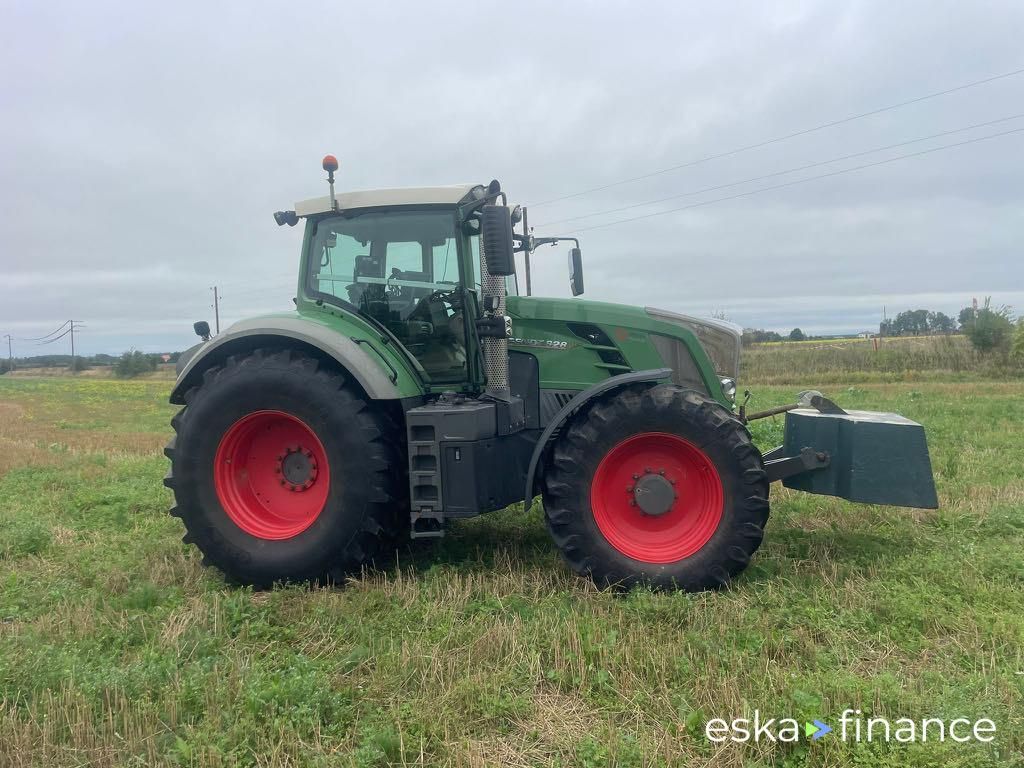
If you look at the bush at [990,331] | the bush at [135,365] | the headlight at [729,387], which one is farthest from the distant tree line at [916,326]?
the bush at [135,365]

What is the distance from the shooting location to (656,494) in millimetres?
3955

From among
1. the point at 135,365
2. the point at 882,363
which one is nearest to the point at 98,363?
Answer: the point at 135,365

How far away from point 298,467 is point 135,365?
54.3 metres

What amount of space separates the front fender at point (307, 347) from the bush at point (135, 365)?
2099 inches

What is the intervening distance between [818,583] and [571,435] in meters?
1.63

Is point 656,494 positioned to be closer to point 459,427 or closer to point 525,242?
point 459,427

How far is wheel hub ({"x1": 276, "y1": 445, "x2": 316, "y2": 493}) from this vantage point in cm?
427

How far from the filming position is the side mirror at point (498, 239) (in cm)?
383

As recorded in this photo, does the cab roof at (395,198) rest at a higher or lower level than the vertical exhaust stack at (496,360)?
higher

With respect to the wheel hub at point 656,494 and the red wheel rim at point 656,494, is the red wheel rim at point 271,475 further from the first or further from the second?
the wheel hub at point 656,494

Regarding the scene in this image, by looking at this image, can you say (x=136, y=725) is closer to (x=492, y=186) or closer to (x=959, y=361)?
(x=492, y=186)

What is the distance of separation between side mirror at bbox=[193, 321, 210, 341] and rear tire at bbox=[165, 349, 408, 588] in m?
0.57

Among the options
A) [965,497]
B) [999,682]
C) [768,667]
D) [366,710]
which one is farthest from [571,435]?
[965,497]

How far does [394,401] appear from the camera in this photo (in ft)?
14.1
